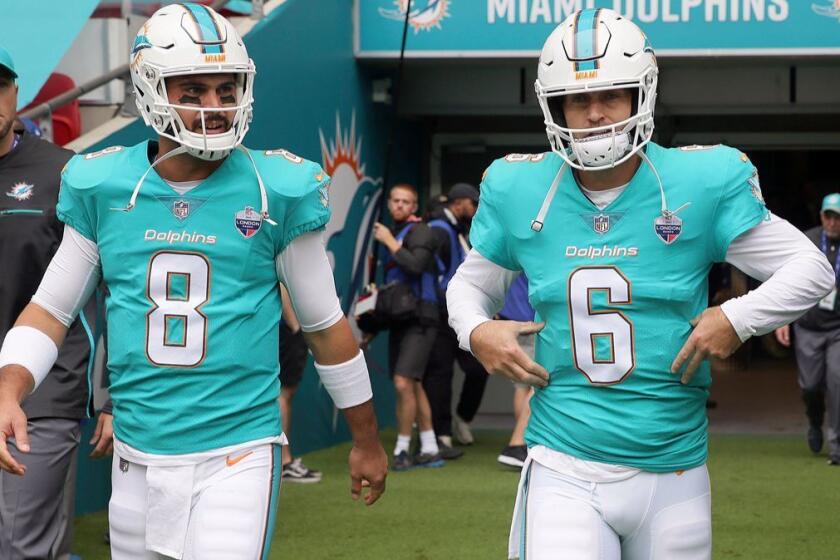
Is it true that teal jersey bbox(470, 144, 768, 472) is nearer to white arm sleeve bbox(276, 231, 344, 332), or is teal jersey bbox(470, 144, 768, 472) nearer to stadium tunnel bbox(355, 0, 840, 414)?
white arm sleeve bbox(276, 231, 344, 332)

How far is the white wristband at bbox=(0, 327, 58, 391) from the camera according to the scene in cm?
355

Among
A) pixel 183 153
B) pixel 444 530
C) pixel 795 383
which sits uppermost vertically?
pixel 183 153

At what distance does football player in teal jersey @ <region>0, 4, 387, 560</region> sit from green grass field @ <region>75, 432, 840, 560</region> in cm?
313

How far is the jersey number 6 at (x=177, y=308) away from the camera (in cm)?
348

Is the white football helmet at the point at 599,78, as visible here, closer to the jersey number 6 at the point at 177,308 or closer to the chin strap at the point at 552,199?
the chin strap at the point at 552,199

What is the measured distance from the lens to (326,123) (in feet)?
33.4

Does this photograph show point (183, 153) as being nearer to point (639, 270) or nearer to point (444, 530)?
point (639, 270)

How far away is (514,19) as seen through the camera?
409 inches

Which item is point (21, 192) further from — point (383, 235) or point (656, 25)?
point (656, 25)

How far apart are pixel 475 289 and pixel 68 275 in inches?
40.9

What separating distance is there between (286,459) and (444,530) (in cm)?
178

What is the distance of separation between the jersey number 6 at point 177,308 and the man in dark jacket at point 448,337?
5.74m

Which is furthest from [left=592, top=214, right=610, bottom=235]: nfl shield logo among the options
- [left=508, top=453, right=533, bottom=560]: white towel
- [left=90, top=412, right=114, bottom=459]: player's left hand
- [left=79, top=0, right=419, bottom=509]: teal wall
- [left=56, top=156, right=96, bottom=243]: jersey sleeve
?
[left=79, top=0, right=419, bottom=509]: teal wall

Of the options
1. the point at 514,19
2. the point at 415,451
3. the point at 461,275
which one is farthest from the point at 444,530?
the point at 514,19
